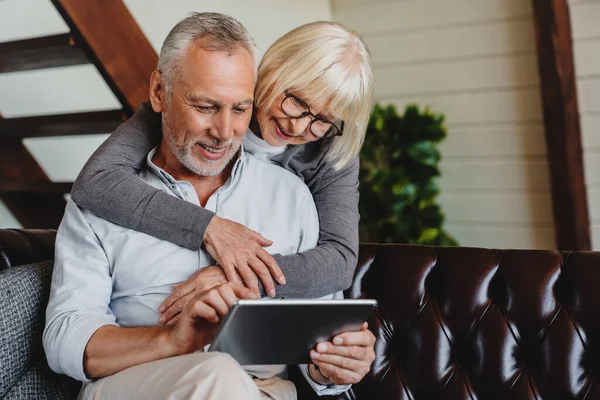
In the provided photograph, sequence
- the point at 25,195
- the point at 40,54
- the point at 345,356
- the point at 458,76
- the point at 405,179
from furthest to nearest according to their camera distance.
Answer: the point at 458,76, the point at 405,179, the point at 25,195, the point at 40,54, the point at 345,356

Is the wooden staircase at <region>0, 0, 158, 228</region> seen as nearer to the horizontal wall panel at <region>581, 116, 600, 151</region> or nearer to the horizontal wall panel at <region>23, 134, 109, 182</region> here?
the horizontal wall panel at <region>23, 134, 109, 182</region>

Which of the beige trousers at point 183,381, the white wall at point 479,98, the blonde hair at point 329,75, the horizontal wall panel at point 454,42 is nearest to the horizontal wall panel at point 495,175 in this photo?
the white wall at point 479,98

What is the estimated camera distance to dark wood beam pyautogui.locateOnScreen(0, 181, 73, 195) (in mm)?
2818

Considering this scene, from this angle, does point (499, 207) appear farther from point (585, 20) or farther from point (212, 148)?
point (212, 148)

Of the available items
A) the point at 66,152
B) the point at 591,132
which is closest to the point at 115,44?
the point at 66,152

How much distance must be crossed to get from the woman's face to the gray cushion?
634mm

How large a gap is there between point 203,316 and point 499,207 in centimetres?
264

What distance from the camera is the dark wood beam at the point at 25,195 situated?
10.5ft

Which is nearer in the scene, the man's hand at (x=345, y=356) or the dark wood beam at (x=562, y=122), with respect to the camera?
the man's hand at (x=345, y=356)

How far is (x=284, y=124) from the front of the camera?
71.9 inches

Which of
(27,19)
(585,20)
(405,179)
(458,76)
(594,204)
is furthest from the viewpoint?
(458,76)

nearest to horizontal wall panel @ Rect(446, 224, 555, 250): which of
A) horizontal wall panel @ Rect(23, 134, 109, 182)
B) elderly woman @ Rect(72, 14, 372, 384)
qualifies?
horizontal wall panel @ Rect(23, 134, 109, 182)

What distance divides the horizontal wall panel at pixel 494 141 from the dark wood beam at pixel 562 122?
18cm

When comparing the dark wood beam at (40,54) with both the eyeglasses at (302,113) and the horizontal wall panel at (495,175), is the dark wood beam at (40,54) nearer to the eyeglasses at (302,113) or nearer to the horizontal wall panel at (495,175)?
the eyeglasses at (302,113)
